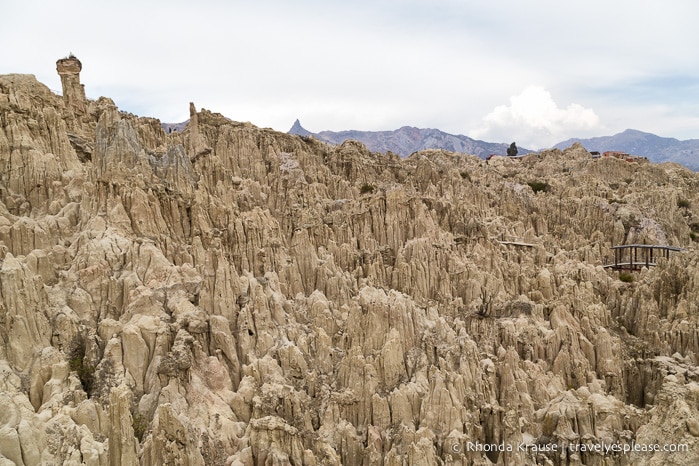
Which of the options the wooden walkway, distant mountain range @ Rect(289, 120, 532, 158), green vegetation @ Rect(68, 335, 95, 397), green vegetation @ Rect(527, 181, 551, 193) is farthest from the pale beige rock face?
distant mountain range @ Rect(289, 120, 532, 158)

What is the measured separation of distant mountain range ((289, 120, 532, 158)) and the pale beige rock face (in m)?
100

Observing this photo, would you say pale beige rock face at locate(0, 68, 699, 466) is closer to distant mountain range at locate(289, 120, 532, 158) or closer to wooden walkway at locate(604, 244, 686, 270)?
wooden walkway at locate(604, 244, 686, 270)

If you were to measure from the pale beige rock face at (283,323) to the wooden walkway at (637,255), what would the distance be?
15.8 feet

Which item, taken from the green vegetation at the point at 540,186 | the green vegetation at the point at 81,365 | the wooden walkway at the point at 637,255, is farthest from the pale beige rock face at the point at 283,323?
the green vegetation at the point at 540,186

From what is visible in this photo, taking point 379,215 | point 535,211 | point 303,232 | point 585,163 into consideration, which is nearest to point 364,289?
point 303,232

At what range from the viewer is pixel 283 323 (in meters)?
26.9

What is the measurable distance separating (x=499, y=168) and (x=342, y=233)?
4233 centimetres

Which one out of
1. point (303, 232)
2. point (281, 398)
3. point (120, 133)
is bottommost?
point (281, 398)

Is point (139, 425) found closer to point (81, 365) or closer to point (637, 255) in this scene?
point (81, 365)

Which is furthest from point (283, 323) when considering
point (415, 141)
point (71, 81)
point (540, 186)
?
point (415, 141)

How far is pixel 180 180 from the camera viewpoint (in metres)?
30.8

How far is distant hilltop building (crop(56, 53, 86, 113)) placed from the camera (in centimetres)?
3956

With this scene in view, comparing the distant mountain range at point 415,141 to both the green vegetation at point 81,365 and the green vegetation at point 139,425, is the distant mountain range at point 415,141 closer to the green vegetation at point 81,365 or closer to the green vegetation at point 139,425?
the green vegetation at point 81,365

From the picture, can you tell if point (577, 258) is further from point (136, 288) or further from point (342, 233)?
point (136, 288)
